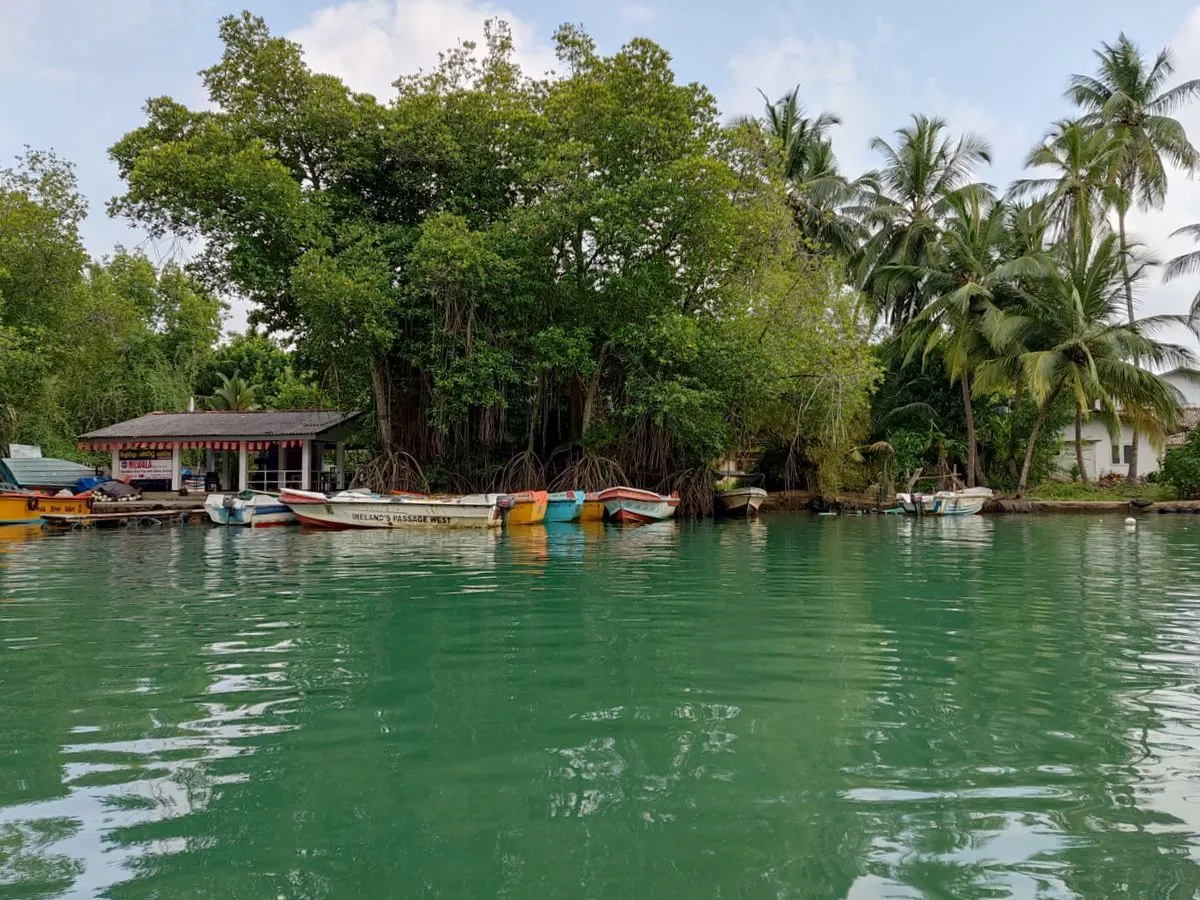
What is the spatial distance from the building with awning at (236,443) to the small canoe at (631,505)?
10029 millimetres

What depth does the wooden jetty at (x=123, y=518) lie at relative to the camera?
65.0 feet

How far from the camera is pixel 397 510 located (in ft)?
59.8

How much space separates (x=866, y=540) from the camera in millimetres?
15852

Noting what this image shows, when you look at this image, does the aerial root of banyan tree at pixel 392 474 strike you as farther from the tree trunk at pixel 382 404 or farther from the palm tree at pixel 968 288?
the palm tree at pixel 968 288

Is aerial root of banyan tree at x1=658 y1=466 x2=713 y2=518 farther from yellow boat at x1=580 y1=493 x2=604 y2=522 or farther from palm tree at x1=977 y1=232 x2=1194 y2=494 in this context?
palm tree at x1=977 y1=232 x2=1194 y2=494

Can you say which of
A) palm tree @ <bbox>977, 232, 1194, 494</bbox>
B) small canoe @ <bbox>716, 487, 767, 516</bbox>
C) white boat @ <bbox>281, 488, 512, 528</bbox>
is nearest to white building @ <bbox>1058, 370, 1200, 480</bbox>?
palm tree @ <bbox>977, 232, 1194, 494</bbox>

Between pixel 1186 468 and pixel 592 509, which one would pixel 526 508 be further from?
pixel 1186 468

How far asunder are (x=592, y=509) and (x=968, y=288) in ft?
49.5

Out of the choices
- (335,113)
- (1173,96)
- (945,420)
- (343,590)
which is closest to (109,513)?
(335,113)

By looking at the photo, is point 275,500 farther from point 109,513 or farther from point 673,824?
point 673,824

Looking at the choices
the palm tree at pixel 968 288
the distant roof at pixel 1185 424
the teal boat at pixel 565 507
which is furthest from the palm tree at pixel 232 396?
the distant roof at pixel 1185 424

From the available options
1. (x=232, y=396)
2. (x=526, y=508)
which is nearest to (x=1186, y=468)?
(x=526, y=508)

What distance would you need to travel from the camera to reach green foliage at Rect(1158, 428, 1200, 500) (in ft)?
82.9

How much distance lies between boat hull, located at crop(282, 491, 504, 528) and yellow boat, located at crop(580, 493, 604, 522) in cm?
247
